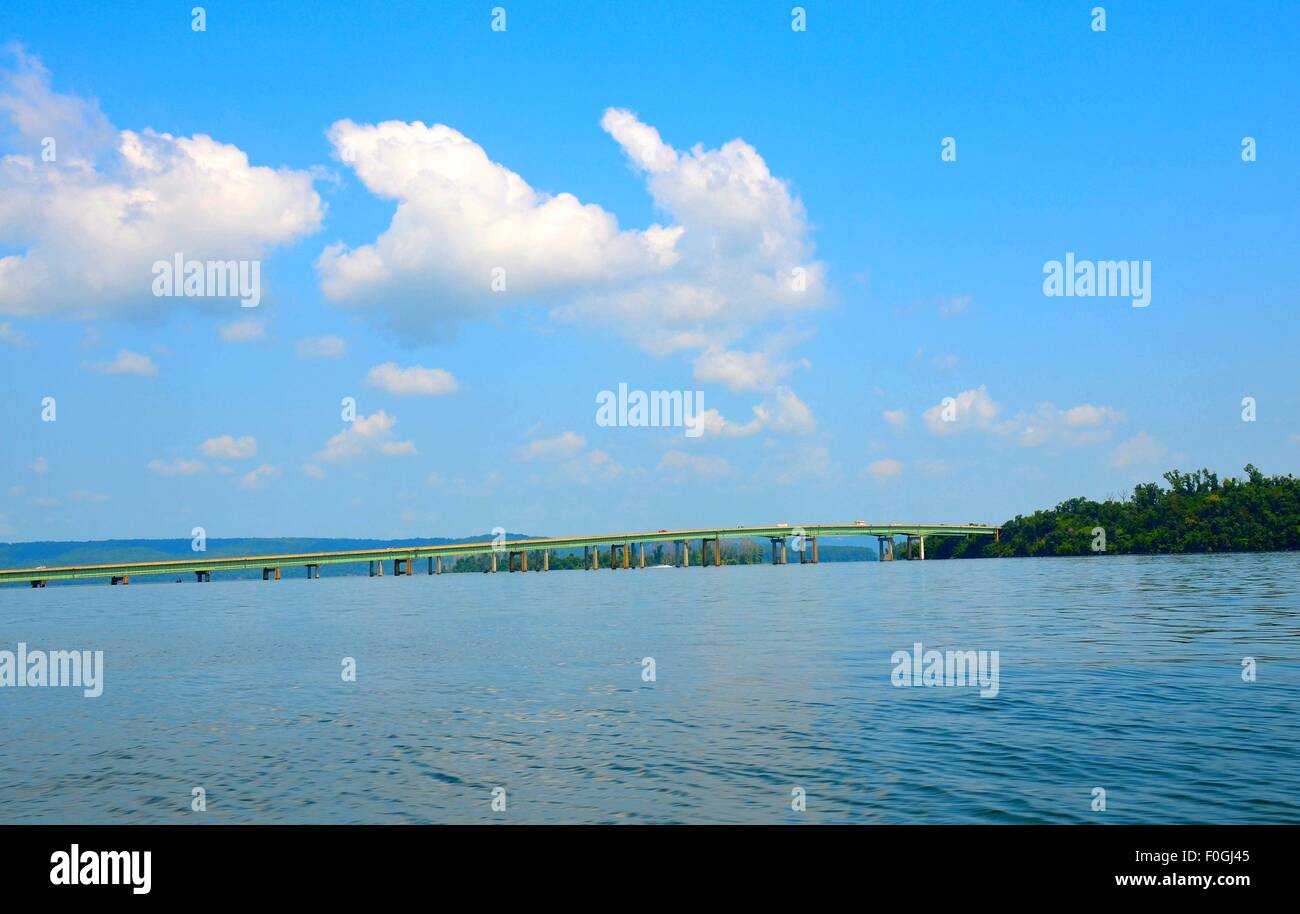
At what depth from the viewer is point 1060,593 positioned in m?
91.9

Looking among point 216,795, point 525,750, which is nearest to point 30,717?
point 216,795

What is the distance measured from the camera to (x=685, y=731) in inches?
1036

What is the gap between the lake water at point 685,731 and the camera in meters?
19.1

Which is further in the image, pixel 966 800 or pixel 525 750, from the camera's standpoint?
pixel 525 750

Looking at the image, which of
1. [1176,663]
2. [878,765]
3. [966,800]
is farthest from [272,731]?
[1176,663]

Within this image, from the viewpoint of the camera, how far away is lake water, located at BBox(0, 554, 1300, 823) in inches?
751

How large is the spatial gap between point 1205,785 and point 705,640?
36.0 metres
